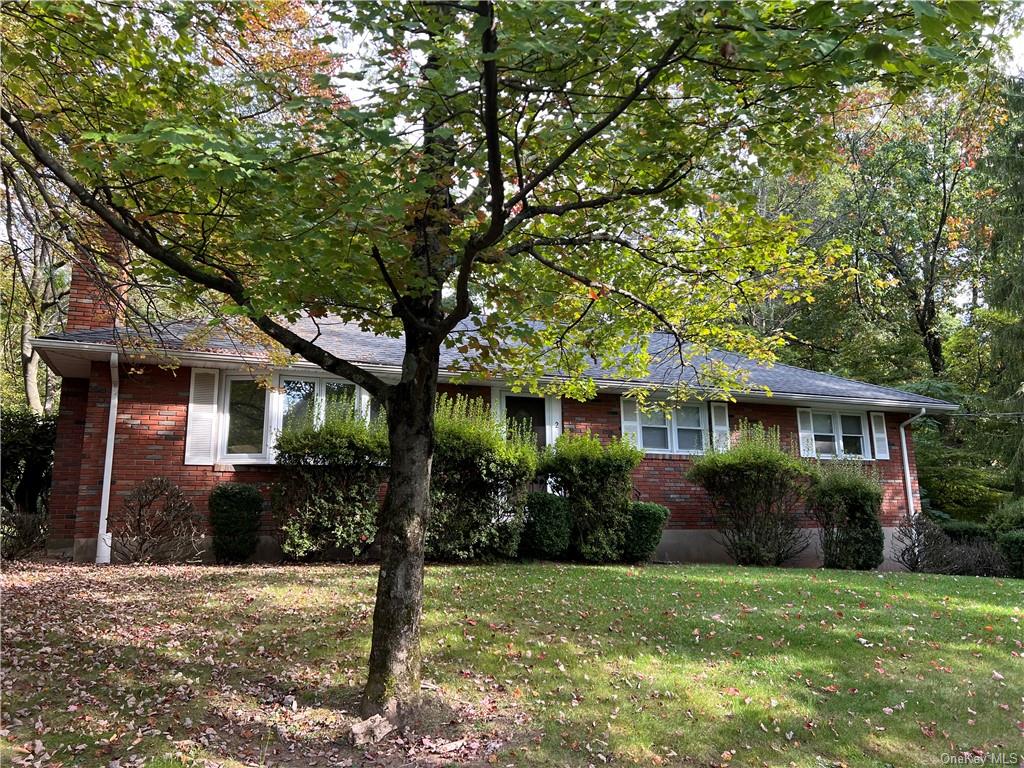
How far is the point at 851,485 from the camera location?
12305 mm

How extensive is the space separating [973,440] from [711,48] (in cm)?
2100

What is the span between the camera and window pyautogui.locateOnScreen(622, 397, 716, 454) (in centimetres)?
1383

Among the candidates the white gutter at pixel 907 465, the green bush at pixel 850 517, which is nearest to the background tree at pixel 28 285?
the green bush at pixel 850 517

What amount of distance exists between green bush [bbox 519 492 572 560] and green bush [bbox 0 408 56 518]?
9.01 metres

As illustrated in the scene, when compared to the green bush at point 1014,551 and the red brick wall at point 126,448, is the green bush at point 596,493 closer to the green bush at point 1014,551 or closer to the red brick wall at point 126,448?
the red brick wall at point 126,448

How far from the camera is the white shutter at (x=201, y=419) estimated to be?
418 inches

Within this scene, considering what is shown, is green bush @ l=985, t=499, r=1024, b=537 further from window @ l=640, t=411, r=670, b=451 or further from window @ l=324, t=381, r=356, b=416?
window @ l=324, t=381, r=356, b=416

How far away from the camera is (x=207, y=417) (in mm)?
10750

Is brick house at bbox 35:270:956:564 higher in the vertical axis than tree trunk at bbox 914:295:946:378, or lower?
lower

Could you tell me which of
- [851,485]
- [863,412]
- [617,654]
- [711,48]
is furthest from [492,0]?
[863,412]

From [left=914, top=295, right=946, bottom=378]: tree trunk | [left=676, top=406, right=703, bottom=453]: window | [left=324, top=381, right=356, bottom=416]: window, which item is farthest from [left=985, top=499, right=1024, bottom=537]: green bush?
[left=324, top=381, right=356, bottom=416]: window

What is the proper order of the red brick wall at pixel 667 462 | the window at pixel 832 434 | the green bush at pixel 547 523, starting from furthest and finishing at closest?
the window at pixel 832 434, the red brick wall at pixel 667 462, the green bush at pixel 547 523

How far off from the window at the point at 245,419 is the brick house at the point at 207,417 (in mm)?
17

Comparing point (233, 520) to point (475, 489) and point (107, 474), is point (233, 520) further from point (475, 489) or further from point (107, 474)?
point (475, 489)
